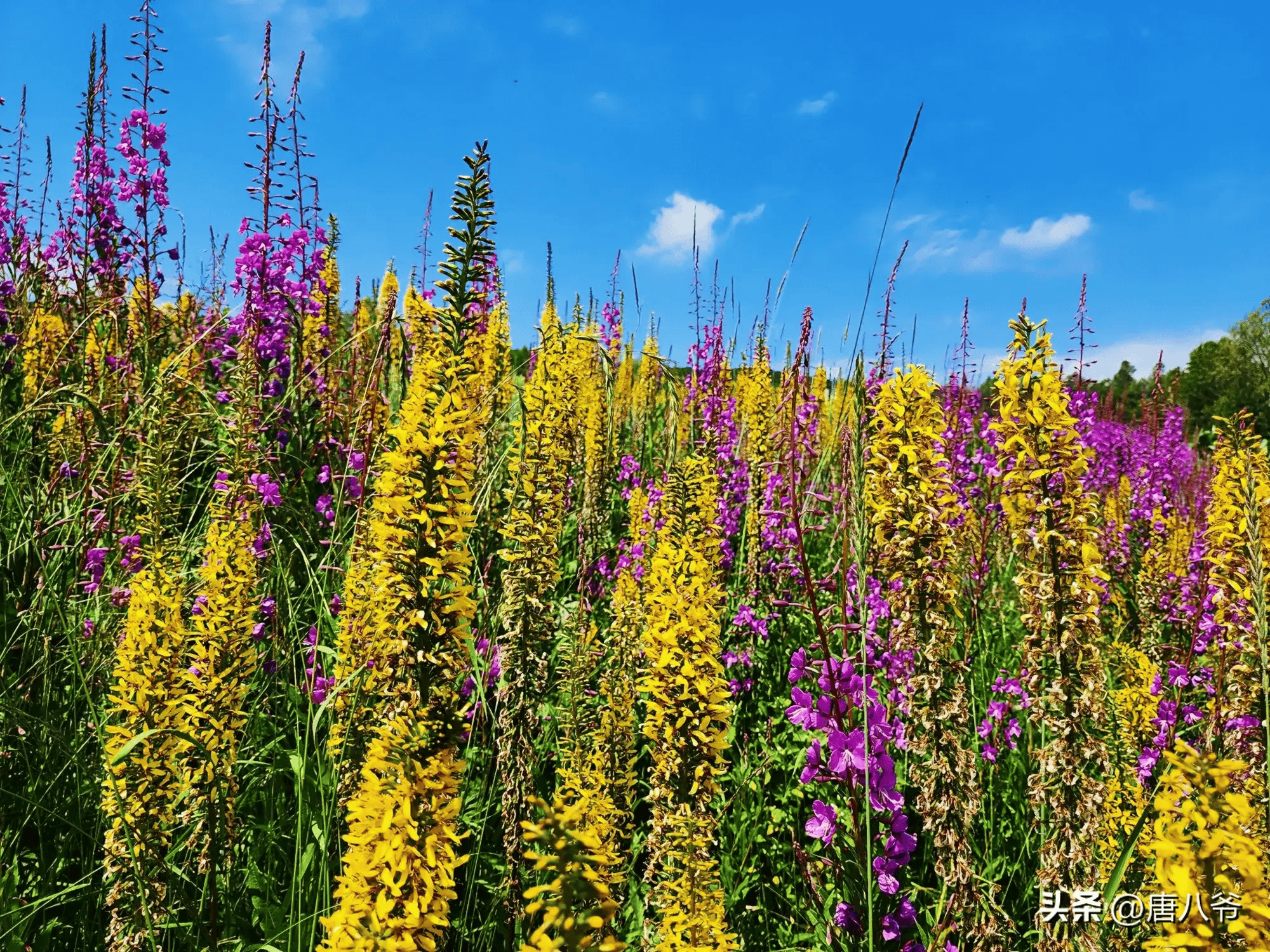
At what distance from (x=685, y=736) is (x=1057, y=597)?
4.67ft

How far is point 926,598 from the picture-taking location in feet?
8.59

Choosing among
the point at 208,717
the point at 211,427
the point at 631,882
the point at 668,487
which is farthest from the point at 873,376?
the point at 211,427

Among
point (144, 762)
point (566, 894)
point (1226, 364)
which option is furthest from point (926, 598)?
point (1226, 364)

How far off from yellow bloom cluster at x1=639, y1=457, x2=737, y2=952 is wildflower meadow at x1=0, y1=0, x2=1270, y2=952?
0.01 m

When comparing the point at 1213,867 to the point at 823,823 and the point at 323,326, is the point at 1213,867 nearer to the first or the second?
the point at 823,823

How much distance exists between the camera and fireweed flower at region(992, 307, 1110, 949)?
7.66ft

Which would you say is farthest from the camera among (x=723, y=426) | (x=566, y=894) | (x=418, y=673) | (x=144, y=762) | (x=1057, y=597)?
(x=723, y=426)

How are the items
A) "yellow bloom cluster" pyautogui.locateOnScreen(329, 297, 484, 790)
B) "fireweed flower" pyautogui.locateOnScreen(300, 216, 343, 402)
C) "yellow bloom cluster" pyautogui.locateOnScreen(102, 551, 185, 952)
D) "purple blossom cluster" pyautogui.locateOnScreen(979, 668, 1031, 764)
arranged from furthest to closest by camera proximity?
"fireweed flower" pyautogui.locateOnScreen(300, 216, 343, 402)
"purple blossom cluster" pyautogui.locateOnScreen(979, 668, 1031, 764)
"yellow bloom cluster" pyautogui.locateOnScreen(102, 551, 185, 952)
"yellow bloom cluster" pyautogui.locateOnScreen(329, 297, 484, 790)

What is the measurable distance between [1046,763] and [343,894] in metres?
2.18

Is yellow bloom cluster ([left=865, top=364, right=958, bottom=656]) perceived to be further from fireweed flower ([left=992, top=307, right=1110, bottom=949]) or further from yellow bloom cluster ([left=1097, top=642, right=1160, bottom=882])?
yellow bloom cluster ([left=1097, top=642, right=1160, bottom=882])

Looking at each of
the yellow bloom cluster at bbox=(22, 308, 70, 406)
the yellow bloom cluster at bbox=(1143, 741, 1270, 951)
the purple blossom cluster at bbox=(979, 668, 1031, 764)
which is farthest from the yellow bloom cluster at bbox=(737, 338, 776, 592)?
the yellow bloom cluster at bbox=(22, 308, 70, 406)

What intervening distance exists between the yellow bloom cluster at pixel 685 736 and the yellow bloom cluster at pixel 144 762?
5.18 ft

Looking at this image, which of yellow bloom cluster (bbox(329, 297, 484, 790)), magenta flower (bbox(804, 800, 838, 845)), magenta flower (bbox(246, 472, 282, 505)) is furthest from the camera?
magenta flower (bbox(246, 472, 282, 505))

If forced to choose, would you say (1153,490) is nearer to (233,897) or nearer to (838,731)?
(838,731)
